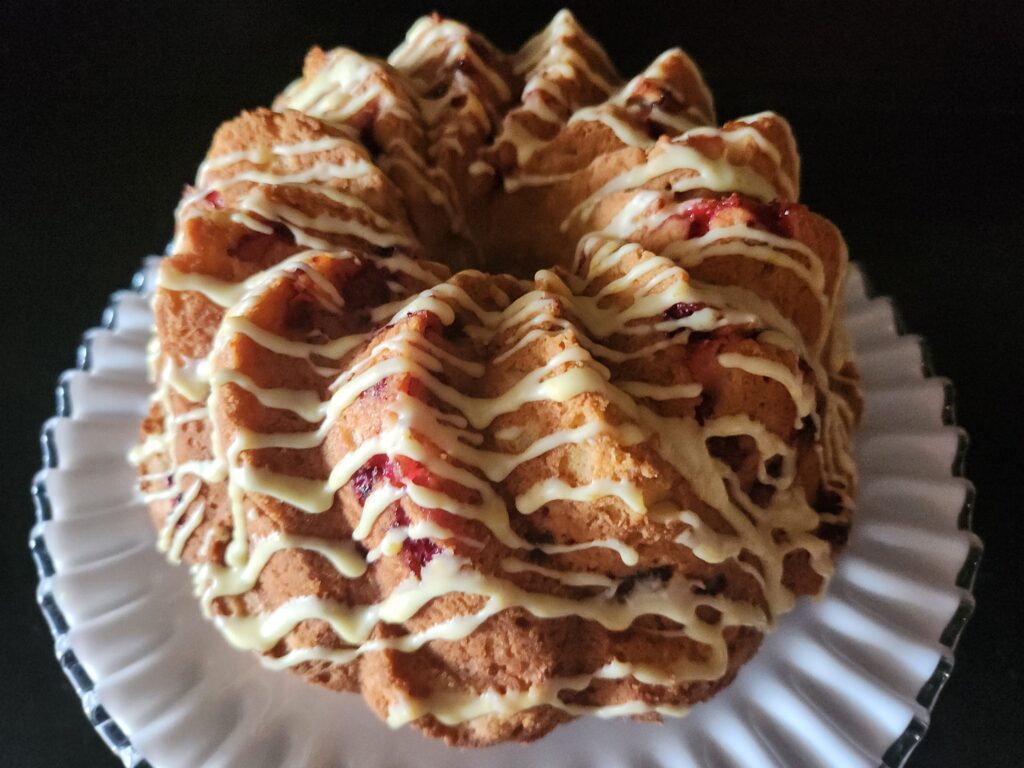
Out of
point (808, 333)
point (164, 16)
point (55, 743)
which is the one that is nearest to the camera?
point (808, 333)

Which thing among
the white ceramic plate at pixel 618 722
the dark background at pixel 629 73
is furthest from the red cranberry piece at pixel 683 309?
the dark background at pixel 629 73

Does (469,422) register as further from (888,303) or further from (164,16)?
(164,16)

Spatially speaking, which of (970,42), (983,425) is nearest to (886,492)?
(983,425)

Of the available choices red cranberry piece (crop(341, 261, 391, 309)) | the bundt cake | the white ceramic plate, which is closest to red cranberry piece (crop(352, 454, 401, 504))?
the bundt cake

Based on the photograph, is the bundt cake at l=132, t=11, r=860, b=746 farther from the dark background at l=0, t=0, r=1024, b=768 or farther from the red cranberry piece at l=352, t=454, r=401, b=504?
the dark background at l=0, t=0, r=1024, b=768

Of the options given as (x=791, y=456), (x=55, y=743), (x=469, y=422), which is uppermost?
(x=469, y=422)

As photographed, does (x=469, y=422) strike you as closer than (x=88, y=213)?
Yes

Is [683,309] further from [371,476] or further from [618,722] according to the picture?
[618,722]

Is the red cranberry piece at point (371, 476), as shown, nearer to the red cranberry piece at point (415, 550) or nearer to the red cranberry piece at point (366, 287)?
the red cranberry piece at point (415, 550)
